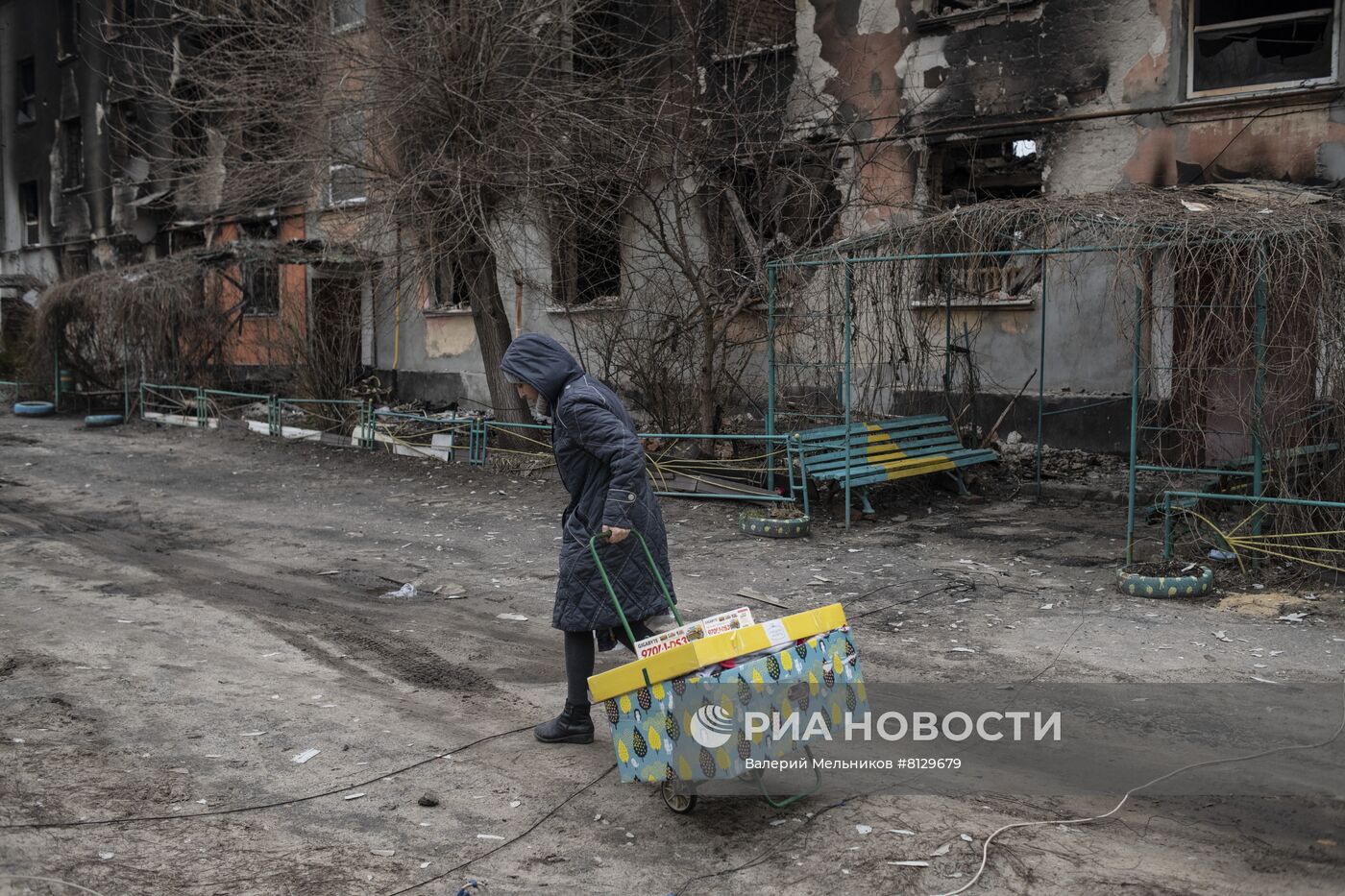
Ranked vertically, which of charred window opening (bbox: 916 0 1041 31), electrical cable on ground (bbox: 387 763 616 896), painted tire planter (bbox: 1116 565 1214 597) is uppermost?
charred window opening (bbox: 916 0 1041 31)

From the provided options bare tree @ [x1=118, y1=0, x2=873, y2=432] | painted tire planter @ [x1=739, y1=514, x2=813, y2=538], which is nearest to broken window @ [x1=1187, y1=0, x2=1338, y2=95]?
bare tree @ [x1=118, y1=0, x2=873, y2=432]

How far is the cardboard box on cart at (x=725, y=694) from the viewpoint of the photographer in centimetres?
399

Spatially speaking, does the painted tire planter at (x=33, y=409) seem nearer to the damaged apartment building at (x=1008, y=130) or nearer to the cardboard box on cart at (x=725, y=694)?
the damaged apartment building at (x=1008, y=130)

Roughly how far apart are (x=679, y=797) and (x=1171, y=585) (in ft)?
15.6

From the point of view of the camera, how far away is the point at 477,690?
20.0 feet

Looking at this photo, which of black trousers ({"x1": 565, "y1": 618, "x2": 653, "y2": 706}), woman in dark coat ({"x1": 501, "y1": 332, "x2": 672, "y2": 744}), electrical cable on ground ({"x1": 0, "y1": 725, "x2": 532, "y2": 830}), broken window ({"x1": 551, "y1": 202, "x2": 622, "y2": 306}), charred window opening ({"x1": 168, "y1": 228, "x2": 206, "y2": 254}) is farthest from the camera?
charred window opening ({"x1": 168, "y1": 228, "x2": 206, "y2": 254})

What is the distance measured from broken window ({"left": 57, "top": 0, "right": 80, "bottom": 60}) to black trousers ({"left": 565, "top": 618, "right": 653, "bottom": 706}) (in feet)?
106

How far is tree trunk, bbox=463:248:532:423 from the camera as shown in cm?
1479

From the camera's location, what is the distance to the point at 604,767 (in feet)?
16.0

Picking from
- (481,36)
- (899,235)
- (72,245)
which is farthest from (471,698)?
(72,245)

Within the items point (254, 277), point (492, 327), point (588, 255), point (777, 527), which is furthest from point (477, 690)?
point (254, 277)

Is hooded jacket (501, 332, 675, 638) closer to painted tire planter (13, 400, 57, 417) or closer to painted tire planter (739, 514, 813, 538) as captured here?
painted tire planter (739, 514, 813, 538)

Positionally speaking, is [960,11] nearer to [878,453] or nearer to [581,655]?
[878,453]

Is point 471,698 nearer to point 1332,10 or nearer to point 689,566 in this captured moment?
point 689,566
